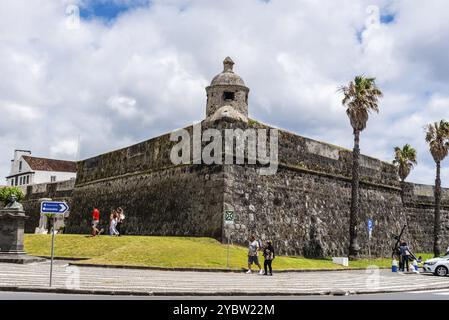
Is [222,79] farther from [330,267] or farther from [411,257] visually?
[411,257]

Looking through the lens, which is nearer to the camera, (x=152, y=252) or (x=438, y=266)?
(x=152, y=252)

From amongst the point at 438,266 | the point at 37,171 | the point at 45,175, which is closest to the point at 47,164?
the point at 45,175

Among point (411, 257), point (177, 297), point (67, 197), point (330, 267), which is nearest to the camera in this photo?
point (177, 297)

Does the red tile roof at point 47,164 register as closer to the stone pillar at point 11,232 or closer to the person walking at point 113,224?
the person walking at point 113,224

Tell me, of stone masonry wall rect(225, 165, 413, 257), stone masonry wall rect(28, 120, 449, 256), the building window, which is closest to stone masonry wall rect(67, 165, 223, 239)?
stone masonry wall rect(28, 120, 449, 256)

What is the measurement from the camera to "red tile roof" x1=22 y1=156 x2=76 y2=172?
69125 mm

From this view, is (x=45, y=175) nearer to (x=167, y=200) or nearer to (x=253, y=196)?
(x=167, y=200)

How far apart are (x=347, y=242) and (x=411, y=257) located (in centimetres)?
522

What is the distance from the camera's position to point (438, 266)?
23.6 meters

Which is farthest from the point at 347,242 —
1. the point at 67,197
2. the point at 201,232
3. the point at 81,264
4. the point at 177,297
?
the point at 67,197

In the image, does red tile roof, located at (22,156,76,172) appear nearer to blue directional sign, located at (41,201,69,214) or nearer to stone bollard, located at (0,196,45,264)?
stone bollard, located at (0,196,45,264)

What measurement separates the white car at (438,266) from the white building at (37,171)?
180 ft

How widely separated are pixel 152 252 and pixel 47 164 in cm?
5445

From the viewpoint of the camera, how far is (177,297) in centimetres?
1171
